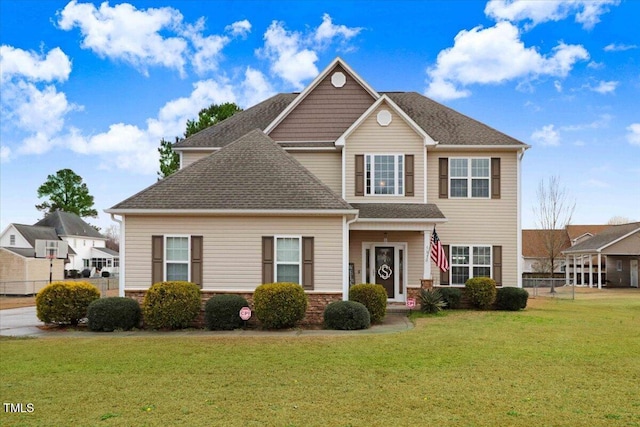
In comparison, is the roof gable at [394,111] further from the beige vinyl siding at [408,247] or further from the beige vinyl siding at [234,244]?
the beige vinyl siding at [234,244]

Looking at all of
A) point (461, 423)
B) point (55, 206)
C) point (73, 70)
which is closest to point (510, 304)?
point (461, 423)

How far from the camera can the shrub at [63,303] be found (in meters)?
16.5

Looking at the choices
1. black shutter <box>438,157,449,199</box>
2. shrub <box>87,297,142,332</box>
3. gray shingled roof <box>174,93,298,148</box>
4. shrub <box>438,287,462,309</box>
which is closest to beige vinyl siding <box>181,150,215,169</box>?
gray shingled roof <box>174,93,298,148</box>

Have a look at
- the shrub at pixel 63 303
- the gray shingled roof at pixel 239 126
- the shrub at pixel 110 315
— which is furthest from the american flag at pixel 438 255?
the shrub at pixel 63 303

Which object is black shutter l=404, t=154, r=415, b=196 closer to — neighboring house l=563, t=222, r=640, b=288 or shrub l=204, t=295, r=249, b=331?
shrub l=204, t=295, r=249, b=331

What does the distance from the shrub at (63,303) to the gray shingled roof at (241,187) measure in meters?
2.86

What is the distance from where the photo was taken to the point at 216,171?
18.3 m

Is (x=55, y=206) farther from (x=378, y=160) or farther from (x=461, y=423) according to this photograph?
(x=461, y=423)

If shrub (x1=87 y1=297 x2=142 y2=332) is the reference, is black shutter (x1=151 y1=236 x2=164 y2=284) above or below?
above

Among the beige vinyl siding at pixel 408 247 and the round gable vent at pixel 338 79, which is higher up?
the round gable vent at pixel 338 79

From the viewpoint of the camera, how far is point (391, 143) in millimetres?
20719

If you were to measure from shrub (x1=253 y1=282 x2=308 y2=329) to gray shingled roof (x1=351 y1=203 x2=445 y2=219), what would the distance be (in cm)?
476

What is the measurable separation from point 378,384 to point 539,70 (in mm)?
18560

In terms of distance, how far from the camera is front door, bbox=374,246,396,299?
69.2 ft
